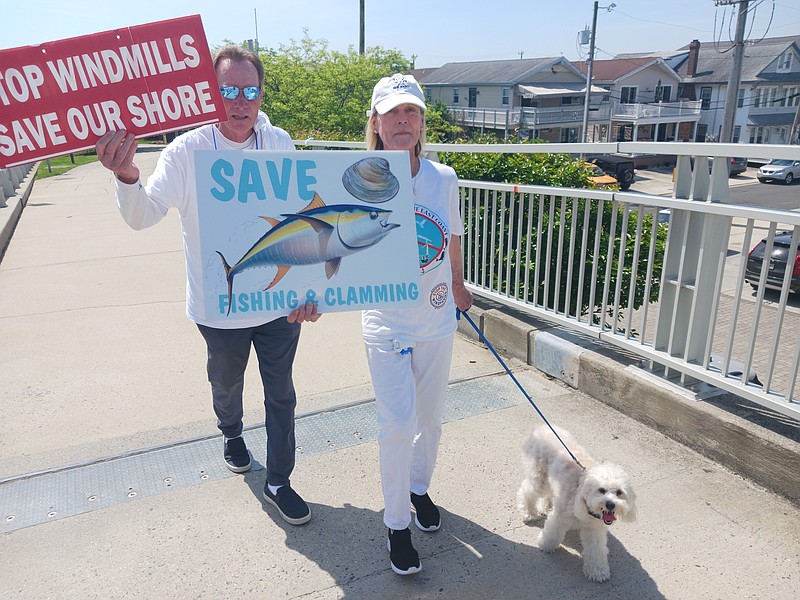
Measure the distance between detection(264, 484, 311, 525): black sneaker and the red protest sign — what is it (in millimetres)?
1740

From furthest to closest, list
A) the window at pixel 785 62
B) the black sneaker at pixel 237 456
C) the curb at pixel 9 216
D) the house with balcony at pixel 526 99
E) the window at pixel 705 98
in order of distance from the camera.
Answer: the window at pixel 785 62
the window at pixel 705 98
the house with balcony at pixel 526 99
the curb at pixel 9 216
the black sneaker at pixel 237 456

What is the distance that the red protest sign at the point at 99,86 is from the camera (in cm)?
231

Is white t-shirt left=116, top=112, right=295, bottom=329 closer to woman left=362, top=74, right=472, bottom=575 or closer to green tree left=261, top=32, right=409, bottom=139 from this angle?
woman left=362, top=74, right=472, bottom=575

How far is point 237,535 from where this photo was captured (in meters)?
2.89

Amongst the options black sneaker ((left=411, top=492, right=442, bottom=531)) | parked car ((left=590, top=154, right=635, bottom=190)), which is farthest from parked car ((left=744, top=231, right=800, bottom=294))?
parked car ((left=590, top=154, right=635, bottom=190))

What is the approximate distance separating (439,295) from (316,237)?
1.95ft

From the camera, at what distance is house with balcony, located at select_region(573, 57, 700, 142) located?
50.9m

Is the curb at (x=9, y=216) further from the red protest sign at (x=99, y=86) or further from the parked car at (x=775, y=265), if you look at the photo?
the parked car at (x=775, y=265)

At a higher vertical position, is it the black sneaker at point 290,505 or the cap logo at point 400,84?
the cap logo at point 400,84

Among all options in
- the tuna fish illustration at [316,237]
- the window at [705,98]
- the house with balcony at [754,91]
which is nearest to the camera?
the tuna fish illustration at [316,237]

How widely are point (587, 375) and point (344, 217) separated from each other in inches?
91.8

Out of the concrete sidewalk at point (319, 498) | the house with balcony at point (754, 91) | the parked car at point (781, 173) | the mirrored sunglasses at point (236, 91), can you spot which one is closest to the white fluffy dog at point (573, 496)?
the concrete sidewalk at point (319, 498)

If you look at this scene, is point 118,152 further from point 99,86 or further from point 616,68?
point 616,68

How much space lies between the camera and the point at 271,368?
2.94m
